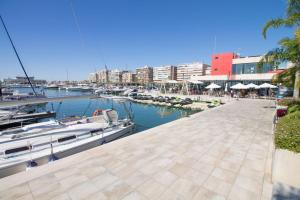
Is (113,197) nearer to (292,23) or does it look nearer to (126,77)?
(292,23)

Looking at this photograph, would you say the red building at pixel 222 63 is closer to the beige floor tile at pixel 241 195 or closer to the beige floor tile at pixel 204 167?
the beige floor tile at pixel 204 167

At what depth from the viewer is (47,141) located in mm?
7492

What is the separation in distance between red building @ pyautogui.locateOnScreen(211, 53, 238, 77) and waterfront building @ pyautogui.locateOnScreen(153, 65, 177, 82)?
91949 millimetres

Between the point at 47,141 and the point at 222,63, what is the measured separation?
1417 inches

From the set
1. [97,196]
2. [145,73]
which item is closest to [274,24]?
[97,196]

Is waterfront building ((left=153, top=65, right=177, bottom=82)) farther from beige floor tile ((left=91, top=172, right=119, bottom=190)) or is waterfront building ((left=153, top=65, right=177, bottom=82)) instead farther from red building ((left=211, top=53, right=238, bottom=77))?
beige floor tile ((left=91, top=172, right=119, bottom=190))

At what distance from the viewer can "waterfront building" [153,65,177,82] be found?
435ft

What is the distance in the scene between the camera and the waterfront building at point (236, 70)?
29.2m

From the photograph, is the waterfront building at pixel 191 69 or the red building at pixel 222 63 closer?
the red building at pixel 222 63

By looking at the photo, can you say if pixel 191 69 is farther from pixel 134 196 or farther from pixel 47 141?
pixel 134 196

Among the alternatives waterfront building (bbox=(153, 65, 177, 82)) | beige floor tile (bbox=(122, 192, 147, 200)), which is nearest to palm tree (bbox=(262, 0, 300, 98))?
beige floor tile (bbox=(122, 192, 147, 200))

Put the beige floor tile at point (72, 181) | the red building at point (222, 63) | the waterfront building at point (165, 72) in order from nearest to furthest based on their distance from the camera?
the beige floor tile at point (72, 181), the red building at point (222, 63), the waterfront building at point (165, 72)

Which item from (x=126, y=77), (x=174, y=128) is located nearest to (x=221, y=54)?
(x=174, y=128)

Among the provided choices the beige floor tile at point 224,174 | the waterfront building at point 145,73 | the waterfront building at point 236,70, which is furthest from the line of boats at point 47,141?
the waterfront building at point 145,73
